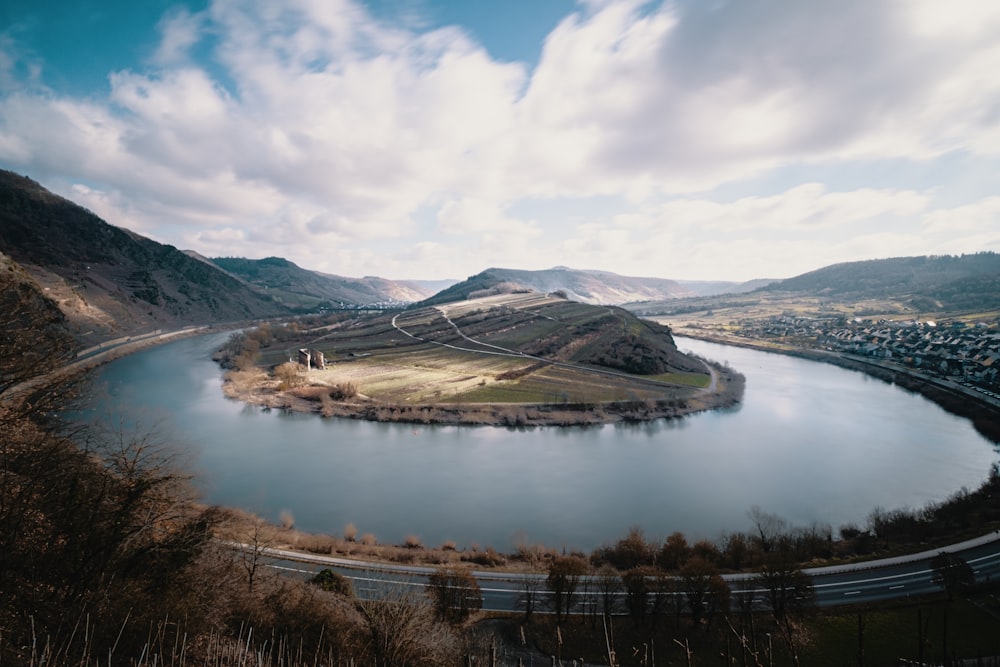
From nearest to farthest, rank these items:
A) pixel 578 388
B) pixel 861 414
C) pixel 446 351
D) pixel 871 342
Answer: pixel 861 414 → pixel 578 388 → pixel 446 351 → pixel 871 342

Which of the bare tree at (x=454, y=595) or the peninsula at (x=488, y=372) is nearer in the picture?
the bare tree at (x=454, y=595)

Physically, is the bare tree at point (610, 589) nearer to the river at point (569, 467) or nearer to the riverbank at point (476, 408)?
the river at point (569, 467)

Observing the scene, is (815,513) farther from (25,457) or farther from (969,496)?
(25,457)

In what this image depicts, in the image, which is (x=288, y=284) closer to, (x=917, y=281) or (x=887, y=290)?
(x=887, y=290)

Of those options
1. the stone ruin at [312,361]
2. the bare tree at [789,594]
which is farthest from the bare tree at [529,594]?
the stone ruin at [312,361]

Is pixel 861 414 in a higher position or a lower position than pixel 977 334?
lower

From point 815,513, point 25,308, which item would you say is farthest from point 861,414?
point 25,308

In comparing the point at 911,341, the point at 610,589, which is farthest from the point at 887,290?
the point at 610,589

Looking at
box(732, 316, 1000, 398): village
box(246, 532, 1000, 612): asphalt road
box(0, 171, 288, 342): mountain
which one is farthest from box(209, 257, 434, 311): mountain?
box(246, 532, 1000, 612): asphalt road
